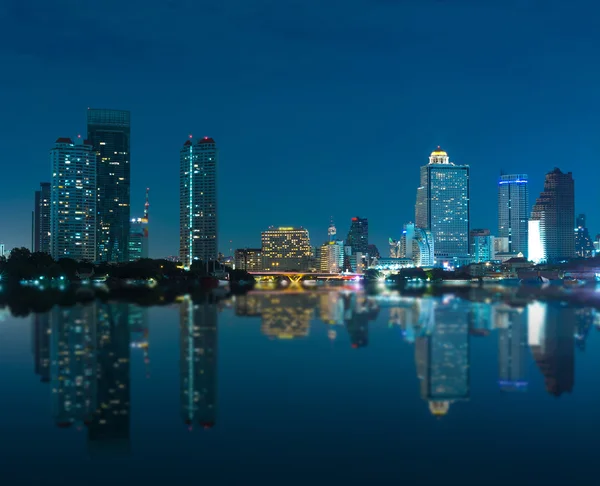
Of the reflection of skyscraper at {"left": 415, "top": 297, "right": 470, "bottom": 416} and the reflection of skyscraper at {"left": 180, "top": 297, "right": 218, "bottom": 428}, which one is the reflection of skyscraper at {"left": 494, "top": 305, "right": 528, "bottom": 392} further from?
the reflection of skyscraper at {"left": 180, "top": 297, "right": 218, "bottom": 428}

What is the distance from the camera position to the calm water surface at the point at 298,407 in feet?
64.8

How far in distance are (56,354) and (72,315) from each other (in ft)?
75.9

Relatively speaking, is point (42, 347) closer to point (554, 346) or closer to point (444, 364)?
point (444, 364)

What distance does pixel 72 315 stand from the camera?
5903 centimetres

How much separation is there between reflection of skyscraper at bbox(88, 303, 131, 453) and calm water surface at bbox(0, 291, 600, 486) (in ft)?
0.30

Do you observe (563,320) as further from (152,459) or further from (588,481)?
(152,459)

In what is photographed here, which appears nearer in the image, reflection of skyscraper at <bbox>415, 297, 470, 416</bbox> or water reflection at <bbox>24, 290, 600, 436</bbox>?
water reflection at <bbox>24, 290, 600, 436</bbox>

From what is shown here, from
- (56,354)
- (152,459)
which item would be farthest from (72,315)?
(152,459)

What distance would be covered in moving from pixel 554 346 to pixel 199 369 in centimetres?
2088

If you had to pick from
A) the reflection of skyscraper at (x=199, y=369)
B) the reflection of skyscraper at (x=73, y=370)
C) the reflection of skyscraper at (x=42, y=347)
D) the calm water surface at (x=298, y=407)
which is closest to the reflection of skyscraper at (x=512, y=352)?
the calm water surface at (x=298, y=407)

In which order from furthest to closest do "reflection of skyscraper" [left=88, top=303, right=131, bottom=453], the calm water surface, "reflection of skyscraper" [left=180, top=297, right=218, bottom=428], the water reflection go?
the water reflection, "reflection of skyscraper" [left=180, top=297, right=218, bottom=428], "reflection of skyscraper" [left=88, top=303, right=131, bottom=453], the calm water surface

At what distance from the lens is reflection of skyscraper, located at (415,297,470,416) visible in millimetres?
27441

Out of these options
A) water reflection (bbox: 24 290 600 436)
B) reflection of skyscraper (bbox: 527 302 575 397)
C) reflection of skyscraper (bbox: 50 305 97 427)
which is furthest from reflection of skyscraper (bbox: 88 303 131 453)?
reflection of skyscraper (bbox: 527 302 575 397)

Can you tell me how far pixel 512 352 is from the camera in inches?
1511
